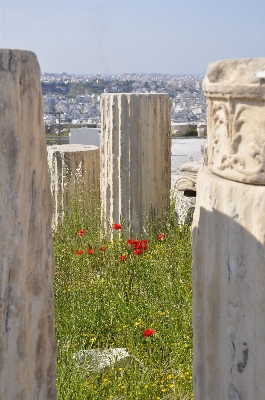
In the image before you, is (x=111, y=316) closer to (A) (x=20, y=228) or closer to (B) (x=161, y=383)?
(B) (x=161, y=383)

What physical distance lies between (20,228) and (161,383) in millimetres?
2099

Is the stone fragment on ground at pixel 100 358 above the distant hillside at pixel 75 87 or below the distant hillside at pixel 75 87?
below

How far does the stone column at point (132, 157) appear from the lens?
6.67 metres

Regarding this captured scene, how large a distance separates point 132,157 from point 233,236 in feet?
14.2

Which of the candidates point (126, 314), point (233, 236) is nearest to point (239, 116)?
point (233, 236)

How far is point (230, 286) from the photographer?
8.09ft

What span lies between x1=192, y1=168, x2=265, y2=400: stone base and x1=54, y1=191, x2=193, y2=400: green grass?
962 millimetres

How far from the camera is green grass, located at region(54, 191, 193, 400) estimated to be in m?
3.78

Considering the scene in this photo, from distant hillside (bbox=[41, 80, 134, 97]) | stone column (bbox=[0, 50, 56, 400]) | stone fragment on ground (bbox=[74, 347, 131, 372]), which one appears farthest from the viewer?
distant hillside (bbox=[41, 80, 134, 97])

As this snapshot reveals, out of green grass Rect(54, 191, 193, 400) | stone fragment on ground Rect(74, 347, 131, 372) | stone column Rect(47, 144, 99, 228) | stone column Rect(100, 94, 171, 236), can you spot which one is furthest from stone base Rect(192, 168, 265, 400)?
stone column Rect(47, 144, 99, 228)

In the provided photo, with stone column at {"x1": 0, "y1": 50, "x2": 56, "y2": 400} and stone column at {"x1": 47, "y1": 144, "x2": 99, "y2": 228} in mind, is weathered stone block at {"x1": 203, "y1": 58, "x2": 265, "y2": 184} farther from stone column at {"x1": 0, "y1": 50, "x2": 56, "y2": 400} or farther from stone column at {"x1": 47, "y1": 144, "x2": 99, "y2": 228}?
stone column at {"x1": 47, "y1": 144, "x2": 99, "y2": 228}

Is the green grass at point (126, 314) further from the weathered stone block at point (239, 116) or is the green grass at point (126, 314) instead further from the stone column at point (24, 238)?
the weathered stone block at point (239, 116)

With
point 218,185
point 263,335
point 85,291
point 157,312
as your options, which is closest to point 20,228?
point 218,185

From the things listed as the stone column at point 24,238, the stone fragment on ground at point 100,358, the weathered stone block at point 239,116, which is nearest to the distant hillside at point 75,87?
the stone fragment on ground at point 100,358
